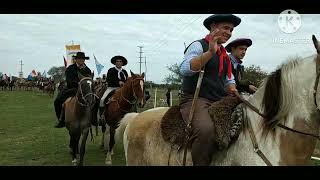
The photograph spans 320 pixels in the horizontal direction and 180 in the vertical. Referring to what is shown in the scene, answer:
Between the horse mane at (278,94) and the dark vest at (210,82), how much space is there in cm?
59

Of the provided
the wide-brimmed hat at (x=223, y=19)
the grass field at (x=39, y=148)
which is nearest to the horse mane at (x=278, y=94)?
the wide-brimmed hat at (x=223, y=19)

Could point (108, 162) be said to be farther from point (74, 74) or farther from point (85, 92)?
point (74, 74)

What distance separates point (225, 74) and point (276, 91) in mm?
846

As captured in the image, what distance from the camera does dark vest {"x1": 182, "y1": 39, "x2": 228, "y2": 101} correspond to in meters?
3.97

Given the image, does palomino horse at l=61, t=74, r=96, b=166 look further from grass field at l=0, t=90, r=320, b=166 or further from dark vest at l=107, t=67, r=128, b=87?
dark vest at l=107, t=67, r=128, b=87

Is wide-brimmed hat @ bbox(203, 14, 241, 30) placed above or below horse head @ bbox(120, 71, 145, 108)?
above

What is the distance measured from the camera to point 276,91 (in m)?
3.52

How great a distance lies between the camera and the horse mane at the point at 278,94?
11.3ft

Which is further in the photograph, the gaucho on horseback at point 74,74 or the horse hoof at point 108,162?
the gaucho on horseback at point 74,74

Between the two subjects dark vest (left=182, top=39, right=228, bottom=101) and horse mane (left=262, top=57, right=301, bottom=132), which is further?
dark vest (left=182, top=39, right=228, bottom=101)

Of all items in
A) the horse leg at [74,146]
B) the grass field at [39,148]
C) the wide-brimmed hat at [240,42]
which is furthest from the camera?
the grass field at [39,148]

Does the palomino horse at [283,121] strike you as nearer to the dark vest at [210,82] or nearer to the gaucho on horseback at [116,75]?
the dark vest at [210,82]

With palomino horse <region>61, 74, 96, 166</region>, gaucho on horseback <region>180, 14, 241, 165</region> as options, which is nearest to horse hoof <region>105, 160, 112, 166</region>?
palomino horse <region>61, 74, 96, 166</region>
